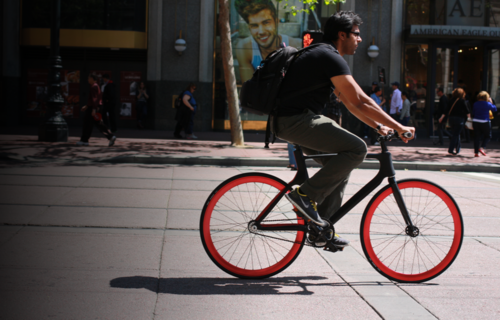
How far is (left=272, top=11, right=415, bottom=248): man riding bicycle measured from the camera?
353cm

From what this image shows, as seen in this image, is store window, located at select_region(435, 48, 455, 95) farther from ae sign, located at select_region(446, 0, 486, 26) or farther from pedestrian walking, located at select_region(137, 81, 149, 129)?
pedestrian walking, located at select_region(137, 81, 149, 129)

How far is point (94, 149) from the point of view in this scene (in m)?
12.8

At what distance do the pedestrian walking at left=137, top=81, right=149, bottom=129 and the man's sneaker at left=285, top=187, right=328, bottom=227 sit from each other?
1811cm

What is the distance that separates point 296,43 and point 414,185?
59.4ft

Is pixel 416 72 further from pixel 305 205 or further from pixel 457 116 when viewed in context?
pixel 305 205

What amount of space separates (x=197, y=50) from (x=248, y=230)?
59.1 feet

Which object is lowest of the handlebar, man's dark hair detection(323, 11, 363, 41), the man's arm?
the handlebar

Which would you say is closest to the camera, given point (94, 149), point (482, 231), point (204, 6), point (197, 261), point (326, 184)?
point (326, 184)

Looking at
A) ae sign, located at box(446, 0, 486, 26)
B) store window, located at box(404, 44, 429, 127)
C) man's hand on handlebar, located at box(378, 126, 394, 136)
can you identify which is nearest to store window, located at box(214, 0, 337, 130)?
store window, located at box(404, 44, 429, 127)

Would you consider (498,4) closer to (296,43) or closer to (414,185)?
(296,43)

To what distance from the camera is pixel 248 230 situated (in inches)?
152

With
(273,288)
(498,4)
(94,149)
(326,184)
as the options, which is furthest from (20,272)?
(498,4)

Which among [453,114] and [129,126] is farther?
[129,126]

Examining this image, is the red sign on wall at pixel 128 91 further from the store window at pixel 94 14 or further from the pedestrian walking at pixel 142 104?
the store window at pixel 94 14
